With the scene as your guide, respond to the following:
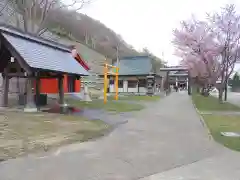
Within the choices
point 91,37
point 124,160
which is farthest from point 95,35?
point 124,160

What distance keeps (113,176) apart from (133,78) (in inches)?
1407

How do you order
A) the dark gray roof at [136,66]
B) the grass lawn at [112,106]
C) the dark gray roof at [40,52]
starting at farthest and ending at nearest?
1. the dark gray roof at [136,66]
2. the grass lawn at [112,106]
3. the dark gray roof at [40,52]

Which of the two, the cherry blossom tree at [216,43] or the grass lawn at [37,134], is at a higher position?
the cherry blossom tree at [216,43]

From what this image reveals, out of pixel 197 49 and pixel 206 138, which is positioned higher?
pixel 197 49

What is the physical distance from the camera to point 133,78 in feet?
131

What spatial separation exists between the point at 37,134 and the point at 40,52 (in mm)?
6364

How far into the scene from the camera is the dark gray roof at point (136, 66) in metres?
39.8

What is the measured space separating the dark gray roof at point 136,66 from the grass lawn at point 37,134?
101 ft

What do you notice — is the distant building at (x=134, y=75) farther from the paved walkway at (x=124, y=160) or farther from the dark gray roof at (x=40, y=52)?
the paved walkway at (x=124, y=160)

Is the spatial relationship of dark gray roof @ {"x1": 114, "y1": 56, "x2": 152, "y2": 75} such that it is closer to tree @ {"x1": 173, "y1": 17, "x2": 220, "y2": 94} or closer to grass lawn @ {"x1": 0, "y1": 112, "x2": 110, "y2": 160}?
tree @ {"x1": 173, "y1": 17, "x2": 220, "y2": 94}

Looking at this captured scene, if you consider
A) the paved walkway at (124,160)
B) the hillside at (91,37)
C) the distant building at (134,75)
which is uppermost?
the hillside at (91,37)

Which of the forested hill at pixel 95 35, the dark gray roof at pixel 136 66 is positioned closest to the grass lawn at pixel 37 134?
the dark gray roof at pixel 136 66

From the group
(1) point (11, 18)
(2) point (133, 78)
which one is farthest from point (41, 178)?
(2) point (133, 78)

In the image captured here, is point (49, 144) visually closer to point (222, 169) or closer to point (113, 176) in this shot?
point (113, 176)
